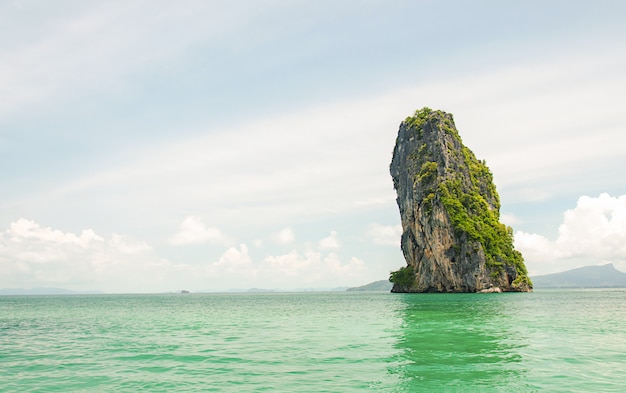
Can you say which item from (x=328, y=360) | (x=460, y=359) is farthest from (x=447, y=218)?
(x=328, y=360)

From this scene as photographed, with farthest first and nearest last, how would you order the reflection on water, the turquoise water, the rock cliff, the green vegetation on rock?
the green vegetation on rock
the rock cliff
the turquoise water
the reflection on water

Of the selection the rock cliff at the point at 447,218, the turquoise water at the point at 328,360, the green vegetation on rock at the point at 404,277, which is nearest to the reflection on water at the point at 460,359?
the turquoise water at the point at 328,360

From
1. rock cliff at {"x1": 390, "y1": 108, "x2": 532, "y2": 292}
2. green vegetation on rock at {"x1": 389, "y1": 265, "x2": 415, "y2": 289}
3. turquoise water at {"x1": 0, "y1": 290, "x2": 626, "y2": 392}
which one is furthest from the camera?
green vegetation on rock at {"x1": 389, "y1": 265, "x2": 415, "y2": 289}

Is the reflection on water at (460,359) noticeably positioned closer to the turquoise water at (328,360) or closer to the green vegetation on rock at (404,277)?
the turquoise water at (328,360)

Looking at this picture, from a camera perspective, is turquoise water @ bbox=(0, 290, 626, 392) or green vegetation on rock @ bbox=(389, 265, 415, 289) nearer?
turquoise water @ bbox=(0, 290, 626, 392)

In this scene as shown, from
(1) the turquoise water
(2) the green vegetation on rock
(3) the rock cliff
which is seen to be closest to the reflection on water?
(1) the turquoise water

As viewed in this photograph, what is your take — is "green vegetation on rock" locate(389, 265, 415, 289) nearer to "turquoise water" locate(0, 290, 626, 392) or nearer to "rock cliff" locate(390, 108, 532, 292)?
"rock cliff" locate(390, 108, 532, 292)

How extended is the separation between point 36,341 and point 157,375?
12023 mm

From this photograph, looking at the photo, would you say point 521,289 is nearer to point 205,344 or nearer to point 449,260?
point 449,260

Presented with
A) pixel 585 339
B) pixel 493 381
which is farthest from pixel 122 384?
pixel 585 339

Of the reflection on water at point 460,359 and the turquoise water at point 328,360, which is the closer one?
the reflection on water at point 460,359

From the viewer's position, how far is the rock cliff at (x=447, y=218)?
7869cm

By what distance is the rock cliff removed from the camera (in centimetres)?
7869

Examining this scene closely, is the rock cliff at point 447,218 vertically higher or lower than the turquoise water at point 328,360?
higher
